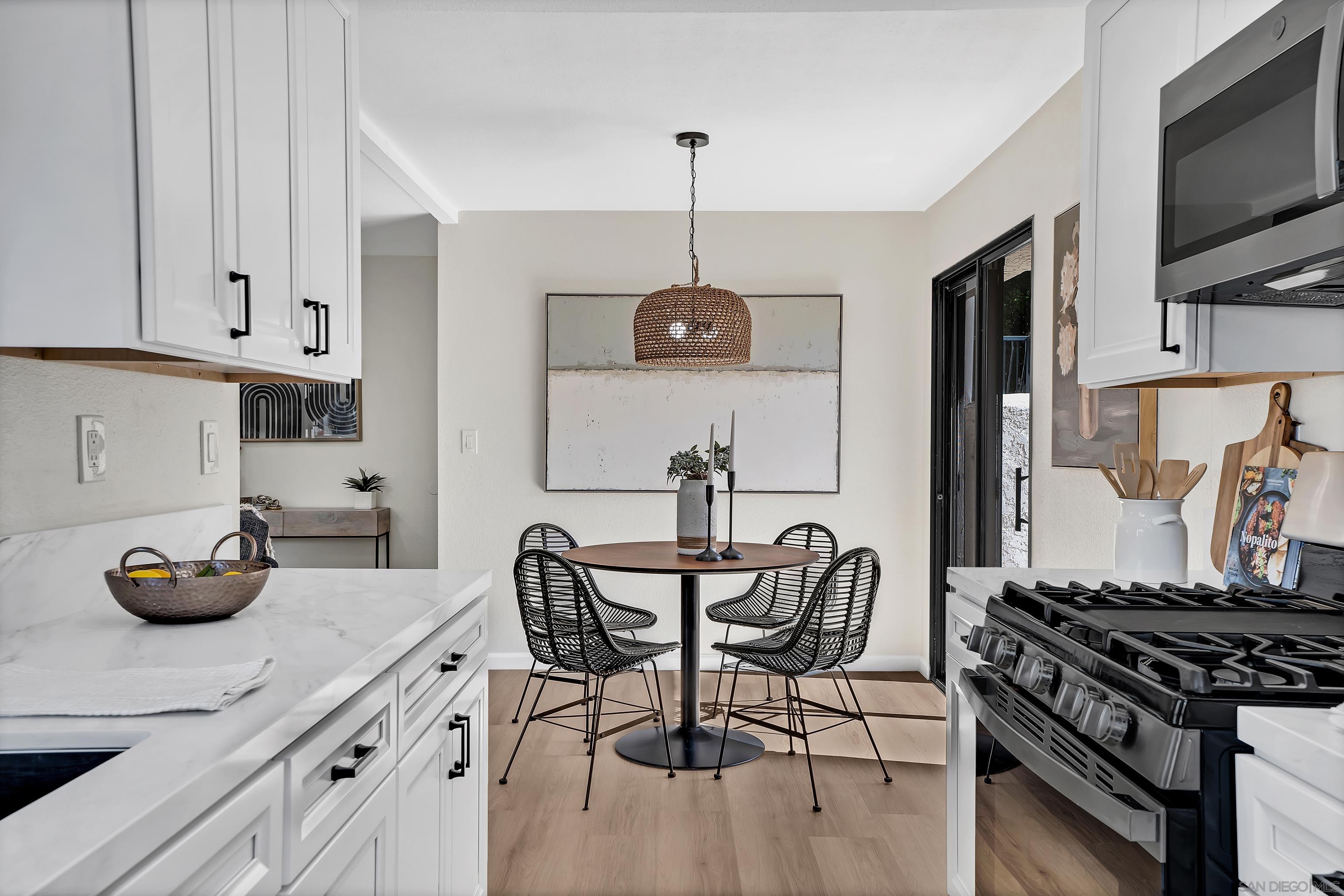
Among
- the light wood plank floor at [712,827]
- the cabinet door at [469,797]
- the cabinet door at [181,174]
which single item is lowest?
the light wood plank floor at [712,827]

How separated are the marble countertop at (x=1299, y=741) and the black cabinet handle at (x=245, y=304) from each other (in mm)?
1591

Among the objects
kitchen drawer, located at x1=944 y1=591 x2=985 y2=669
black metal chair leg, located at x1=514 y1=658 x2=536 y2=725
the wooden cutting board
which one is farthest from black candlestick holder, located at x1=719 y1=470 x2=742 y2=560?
the wooden cutting board

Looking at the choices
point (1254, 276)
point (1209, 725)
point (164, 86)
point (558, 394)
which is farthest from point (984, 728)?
point (558, 394)

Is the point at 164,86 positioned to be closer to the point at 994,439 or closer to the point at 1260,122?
the point at 1260,122

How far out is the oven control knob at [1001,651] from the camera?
1.57 meters

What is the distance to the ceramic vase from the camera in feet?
11.3

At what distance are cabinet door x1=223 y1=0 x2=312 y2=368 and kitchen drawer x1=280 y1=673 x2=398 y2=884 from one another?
68 cm

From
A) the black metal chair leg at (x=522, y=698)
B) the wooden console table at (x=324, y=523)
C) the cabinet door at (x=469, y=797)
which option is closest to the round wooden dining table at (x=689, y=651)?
the black metal chair leg at (x=522, y=698)

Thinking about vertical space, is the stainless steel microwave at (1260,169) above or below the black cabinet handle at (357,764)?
Answer: above

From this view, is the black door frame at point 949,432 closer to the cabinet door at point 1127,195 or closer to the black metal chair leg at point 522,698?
the cabinet door at point 1127,195

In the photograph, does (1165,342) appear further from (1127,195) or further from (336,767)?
(336,767)

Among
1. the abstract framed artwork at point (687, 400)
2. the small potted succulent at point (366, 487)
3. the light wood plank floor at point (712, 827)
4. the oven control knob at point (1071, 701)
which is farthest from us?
the small potted succulent at point (366, 487)

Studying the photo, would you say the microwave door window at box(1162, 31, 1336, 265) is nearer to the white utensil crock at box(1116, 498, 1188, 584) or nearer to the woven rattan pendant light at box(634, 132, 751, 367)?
the white utensil crock at box(1116, 498, 1188, 584)

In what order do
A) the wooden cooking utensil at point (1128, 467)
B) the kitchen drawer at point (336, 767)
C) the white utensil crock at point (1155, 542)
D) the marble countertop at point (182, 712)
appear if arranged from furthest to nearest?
the wooden cooking utensil at point (1128, 467)
the white utensil crock at point (1155, 542)
the kitchen drawer at point (336, 767)
the marble countertop at point (182, 712)
